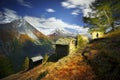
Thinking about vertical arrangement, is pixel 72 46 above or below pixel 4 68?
above

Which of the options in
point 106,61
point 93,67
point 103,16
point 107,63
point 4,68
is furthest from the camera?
point 4,68

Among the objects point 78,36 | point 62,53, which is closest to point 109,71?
point 62,53

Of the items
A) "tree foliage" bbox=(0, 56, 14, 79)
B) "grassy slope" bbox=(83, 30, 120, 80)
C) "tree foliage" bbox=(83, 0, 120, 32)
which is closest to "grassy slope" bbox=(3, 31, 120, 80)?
"grassy slope" bbox=(83, 30, 120, 80)

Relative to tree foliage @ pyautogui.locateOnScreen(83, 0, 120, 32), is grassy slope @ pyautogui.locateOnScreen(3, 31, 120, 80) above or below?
below

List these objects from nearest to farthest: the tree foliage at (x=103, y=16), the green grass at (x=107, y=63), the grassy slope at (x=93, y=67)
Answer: the green grass at (x=107, y=63), the grassy slope at (x=93, y=67), the tree foliage at (x=103, y=16)

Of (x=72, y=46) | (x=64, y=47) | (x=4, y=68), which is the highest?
(x=72, y=46)

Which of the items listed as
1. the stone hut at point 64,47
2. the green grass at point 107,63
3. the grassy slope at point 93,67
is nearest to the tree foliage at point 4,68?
the stone hut at point 64,47

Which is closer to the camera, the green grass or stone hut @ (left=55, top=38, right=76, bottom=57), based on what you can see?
the green grass

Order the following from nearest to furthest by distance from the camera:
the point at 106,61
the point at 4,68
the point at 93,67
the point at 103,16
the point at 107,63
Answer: the point at 107,63
the point at 106,61
the point at 93,67
the point at 103,16
the point at 4,68

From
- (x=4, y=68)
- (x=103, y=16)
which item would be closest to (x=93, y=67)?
(x=103, y=16)

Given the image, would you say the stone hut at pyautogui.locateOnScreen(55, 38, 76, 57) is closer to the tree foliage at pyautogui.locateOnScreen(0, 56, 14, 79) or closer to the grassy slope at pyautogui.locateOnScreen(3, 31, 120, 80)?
the grassy slope at pyautogui.locateOnScreen(3, 31, 120, 80)

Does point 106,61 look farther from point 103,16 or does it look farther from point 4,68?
point 4,68

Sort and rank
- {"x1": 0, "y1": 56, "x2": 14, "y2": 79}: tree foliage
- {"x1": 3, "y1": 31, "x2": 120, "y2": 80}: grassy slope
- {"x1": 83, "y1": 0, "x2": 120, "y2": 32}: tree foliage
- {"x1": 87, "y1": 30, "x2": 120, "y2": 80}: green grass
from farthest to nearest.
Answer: {"x1": 0, "y1": 56, "x2": 14, "y2": 79}: tree foliage
{"x1": 83, "y1": 0, "x2": 120, "y2": 32}: tree foliage
{"x1": 3, "y1": 31, "x2": 120, "y2": 80}: grassy slope
{"x1": 87, "y1": 30, "x2": 120, "y2": 80}: green grass

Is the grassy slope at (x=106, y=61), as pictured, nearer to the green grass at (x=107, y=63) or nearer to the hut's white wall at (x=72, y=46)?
the green grass at (x=107, y=63)
